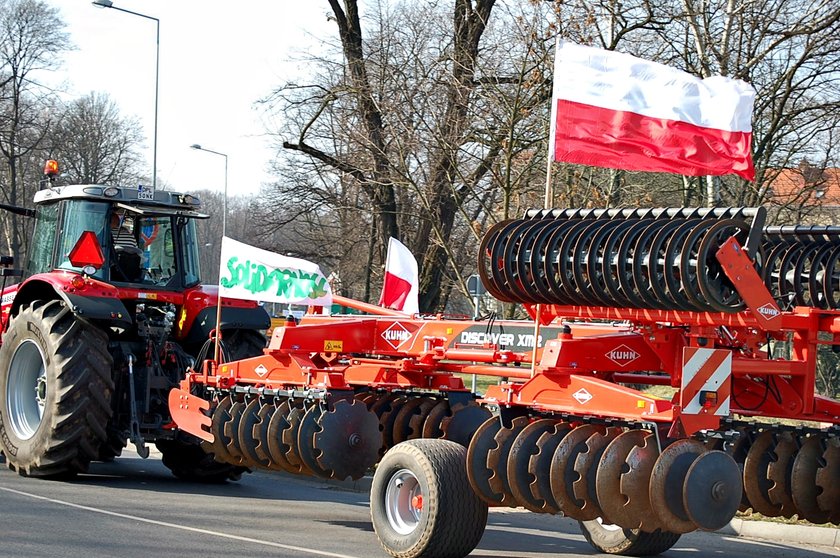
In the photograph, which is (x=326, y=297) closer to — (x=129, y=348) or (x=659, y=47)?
(x=129, y=348)

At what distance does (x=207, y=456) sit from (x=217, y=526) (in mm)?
2797

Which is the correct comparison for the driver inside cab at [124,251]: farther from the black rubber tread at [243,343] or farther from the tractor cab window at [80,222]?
the black rubber tread at [243,343]

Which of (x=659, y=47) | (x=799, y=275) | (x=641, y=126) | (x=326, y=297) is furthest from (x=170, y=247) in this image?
(x=659, y=47)

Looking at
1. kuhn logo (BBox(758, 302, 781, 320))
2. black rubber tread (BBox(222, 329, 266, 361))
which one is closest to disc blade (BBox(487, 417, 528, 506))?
kuhn logo (BBox(758, 302, 781, 320))

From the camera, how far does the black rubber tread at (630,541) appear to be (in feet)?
29.3

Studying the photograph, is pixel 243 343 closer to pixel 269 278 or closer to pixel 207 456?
pixel 207 456

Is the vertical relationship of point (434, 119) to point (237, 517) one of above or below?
above

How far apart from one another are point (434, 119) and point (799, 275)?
10.6 m

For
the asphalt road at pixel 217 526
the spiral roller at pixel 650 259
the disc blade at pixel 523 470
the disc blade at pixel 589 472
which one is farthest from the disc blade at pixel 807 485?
the disc blade at pixel 523 470

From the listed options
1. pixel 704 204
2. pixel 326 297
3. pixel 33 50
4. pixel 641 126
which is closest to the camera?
pixel 641 126

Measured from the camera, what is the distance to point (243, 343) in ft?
39.9

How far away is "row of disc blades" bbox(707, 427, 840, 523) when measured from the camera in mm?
7676

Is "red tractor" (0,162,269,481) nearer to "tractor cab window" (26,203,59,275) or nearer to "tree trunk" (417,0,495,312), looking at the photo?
"tractor cab window" (26,203,59,275)

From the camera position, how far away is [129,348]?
11680 millimetres
